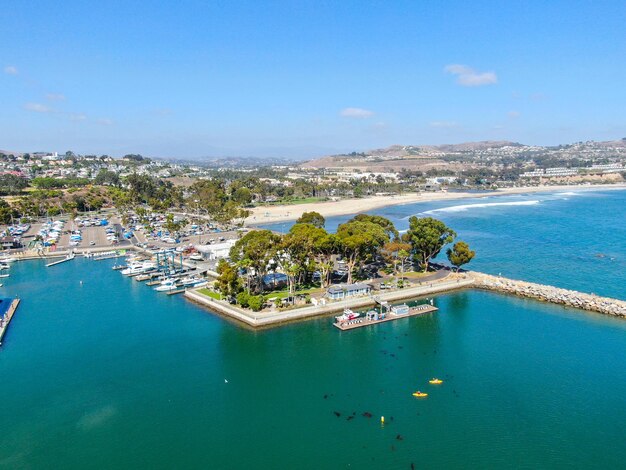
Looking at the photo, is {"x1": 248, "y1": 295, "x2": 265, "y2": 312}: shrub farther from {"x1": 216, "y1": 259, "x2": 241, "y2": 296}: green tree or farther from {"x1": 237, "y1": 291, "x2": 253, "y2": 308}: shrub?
{"x1": 216, "y1": 259, "x2": 241, "y2": 296}: green tree

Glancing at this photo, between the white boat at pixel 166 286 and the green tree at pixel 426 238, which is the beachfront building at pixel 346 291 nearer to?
the green tree at pixel 426 238

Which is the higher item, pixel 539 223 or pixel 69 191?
pixel 69 191

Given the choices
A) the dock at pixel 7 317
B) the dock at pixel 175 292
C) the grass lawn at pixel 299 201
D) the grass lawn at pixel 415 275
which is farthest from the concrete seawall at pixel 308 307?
the grass lawn at pixel 299 201

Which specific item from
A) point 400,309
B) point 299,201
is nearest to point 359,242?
point 400,309

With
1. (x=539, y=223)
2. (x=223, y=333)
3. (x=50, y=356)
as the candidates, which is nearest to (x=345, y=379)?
(x=223, y=333)

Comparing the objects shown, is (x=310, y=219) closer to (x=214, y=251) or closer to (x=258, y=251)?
(x=214, y=251)

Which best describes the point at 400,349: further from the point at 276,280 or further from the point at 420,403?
the point at 276,280

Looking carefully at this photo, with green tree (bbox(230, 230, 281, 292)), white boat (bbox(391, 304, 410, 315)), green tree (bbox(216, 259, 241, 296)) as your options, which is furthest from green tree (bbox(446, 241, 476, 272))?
green tree (bbox(216, 259, 241, 296))
